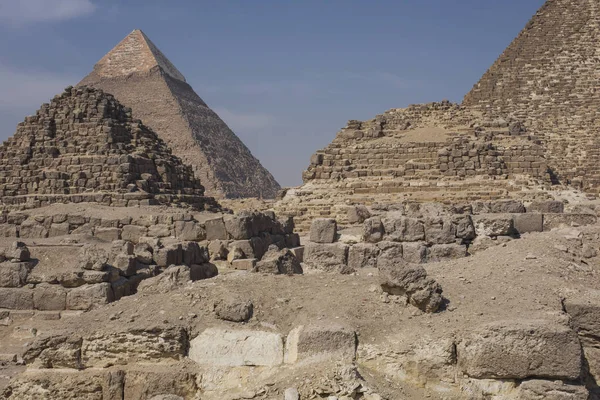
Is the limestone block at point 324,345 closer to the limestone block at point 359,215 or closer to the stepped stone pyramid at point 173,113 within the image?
the limestone block at point 359,215

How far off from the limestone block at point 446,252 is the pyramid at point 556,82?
126ft

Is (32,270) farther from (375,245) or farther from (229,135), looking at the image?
(229,135)

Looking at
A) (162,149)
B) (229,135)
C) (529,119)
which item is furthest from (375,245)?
(229,135)

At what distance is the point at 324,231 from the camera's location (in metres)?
9.90

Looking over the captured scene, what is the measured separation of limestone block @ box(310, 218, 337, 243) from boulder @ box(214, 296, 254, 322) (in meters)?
4.19

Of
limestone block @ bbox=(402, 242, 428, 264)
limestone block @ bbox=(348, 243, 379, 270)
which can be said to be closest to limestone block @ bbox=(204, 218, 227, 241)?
limestone block @ bbox=(348, 243, 379, 270)

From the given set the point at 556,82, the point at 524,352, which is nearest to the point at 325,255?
the point at 524,352

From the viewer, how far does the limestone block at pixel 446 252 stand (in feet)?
29.6

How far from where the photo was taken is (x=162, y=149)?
1148 inches

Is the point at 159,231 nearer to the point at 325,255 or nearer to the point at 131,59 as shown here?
the point at 325,255

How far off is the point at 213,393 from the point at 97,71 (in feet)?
296

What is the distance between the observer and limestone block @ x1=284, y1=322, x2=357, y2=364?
16.9 ft

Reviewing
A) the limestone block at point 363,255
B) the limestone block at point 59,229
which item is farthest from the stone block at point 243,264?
the limestone block at point 59,229

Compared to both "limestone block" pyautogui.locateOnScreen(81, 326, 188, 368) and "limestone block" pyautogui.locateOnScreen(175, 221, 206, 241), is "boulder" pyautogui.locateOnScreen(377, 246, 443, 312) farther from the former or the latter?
"limestone block" pyautogui.locateOnScreen(175, 221, 206, 241)
